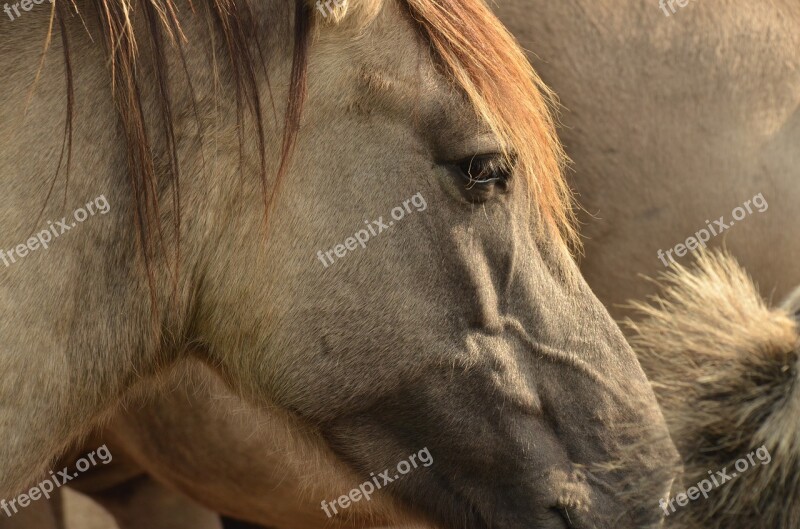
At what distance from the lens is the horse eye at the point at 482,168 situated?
6.64 ft

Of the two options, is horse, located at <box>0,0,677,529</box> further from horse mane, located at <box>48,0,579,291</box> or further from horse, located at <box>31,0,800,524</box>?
horse, located at <box>31,0,800,524</box>

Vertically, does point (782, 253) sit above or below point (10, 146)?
below

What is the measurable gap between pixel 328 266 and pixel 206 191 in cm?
26

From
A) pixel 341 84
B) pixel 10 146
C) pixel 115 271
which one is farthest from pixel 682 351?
pixel 10 146

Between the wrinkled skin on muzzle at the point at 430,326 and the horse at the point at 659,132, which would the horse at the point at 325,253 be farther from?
the horse at the point at 659,132

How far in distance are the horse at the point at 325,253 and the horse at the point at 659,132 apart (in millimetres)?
654

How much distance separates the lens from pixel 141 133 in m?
1.84

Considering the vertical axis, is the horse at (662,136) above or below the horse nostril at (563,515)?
above

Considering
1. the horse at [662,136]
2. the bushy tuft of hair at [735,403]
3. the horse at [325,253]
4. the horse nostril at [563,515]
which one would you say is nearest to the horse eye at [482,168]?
the horse at [325,253]

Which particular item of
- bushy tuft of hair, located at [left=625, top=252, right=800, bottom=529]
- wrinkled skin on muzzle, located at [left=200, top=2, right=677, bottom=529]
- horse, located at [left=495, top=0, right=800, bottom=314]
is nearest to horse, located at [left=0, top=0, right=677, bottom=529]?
wrinkled skin on muzzle, located at [left=200, top=2, right=677, bottom=529]

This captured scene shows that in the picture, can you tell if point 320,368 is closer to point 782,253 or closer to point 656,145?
point 656,145

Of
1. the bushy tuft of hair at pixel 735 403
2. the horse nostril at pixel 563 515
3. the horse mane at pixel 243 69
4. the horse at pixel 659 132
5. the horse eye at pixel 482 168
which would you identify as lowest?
the horse nostril at pixel 563 515

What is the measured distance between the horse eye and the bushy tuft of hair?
1.45 feet

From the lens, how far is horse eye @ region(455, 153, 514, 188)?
6.64 feet
